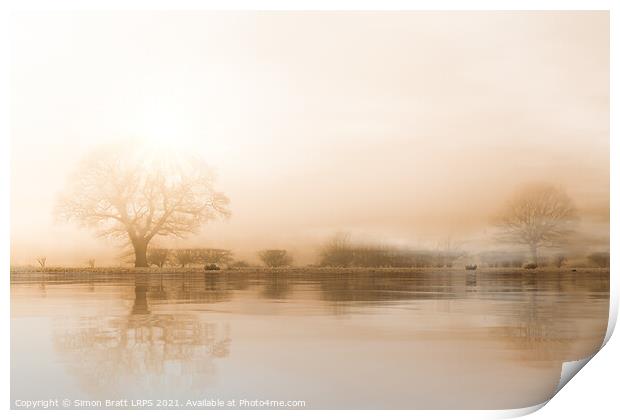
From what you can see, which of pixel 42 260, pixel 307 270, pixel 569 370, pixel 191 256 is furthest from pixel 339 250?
pixel 42 260

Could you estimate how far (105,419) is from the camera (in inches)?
149

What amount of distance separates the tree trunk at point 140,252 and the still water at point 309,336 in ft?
0.28

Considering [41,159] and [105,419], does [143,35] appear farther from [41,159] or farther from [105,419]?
[105,419]

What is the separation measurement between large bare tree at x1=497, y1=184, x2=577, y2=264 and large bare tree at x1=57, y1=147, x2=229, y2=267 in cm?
135

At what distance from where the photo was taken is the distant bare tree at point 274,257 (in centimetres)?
394

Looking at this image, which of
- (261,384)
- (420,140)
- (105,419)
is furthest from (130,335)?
(420,140)

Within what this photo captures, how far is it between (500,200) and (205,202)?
1402 millimetres

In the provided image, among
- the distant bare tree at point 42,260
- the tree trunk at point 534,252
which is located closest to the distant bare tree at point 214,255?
the distant bare tree at point 42,260

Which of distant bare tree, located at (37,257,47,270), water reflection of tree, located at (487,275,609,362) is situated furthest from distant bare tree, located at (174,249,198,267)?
water reflection of tree, located at (487,275,609,362)

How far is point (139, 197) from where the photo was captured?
389 cm

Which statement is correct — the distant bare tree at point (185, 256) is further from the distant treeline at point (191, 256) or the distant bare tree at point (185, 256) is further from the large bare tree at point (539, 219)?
the large bare tree at point (539, 219)

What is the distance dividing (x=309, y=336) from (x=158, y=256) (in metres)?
0.81

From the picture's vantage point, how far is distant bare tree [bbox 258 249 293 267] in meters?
3.94

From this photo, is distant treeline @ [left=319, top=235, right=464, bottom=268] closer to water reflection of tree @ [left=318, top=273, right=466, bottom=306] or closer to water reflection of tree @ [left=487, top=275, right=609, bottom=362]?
water reflection of tree @ [left=318, top=273, right=466, bottom=306]
